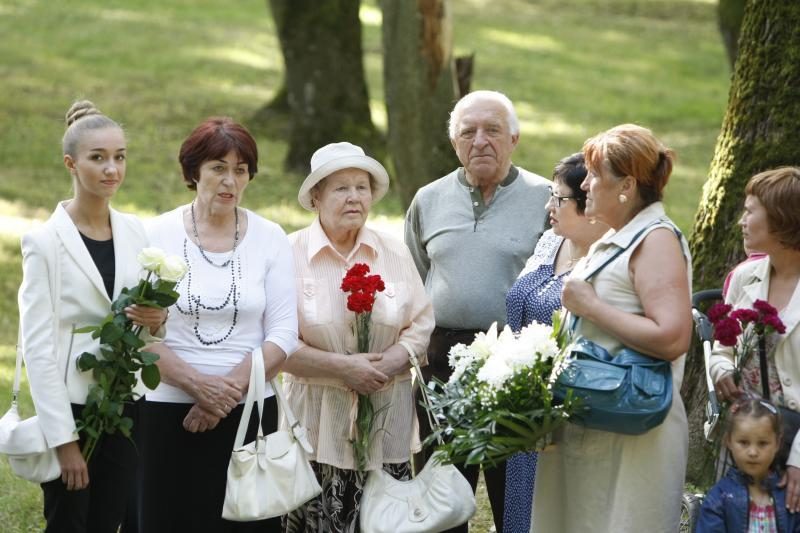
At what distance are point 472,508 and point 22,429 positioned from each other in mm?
1881

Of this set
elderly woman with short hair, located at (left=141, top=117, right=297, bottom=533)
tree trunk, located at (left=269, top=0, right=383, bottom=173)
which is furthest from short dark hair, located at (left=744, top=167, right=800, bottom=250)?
tree trunk, located at (left=269, top=0, right=383, bottom=173)

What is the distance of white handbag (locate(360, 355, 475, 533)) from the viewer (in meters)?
5.24

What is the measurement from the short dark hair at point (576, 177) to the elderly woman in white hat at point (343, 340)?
2.80ft

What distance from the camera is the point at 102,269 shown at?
16.6 feet

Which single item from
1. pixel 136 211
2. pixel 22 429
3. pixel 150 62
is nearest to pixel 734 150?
pixel 22 429

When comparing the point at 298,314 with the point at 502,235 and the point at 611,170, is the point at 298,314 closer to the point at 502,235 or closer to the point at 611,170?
the point at 502,235

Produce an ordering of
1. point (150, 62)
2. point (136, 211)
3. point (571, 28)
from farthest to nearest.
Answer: point (571, 28), point (150, 62), point (136, 211)

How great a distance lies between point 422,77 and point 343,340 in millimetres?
6909

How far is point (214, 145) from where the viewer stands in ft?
17.5

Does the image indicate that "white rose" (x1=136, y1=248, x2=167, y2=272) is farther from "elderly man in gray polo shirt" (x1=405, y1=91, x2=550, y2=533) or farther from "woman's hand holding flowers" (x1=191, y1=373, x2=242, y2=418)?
"elderly man in gray polo shirt" (x1=405, y1=91, x2=550, y2=533)

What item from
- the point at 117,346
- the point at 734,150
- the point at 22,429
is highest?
the point at 734,150

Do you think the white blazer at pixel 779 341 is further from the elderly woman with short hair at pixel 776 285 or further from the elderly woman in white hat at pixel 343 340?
the elderly woman in white hat at pixel 343 340

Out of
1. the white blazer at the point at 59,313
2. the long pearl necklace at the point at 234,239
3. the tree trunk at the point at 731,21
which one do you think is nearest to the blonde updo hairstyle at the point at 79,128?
the white blazer at the point at 59,313

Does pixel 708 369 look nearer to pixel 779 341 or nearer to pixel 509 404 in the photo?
pixel 779 341
